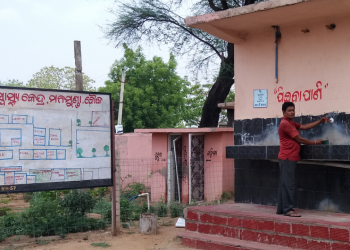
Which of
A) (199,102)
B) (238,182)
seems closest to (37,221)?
(238,182)

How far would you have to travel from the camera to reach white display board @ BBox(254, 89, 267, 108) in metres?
7.31

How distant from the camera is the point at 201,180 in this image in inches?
488

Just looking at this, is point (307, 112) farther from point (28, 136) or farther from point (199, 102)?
point (199, 102)

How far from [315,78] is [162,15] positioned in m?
9.35

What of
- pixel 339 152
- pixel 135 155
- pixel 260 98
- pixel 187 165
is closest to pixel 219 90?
pixel 187 165

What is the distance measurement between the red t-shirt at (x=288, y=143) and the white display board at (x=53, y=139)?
2999 millimetres

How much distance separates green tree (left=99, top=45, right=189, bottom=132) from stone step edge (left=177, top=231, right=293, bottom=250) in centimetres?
1896

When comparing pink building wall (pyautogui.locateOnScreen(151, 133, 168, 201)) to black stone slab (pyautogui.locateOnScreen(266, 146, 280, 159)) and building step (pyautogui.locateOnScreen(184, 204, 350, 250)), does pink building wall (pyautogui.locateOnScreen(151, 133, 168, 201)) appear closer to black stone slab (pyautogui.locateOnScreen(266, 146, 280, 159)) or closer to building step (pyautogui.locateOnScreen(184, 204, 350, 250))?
building step (pyautogui.locateOnScreen(184, 204, 350, 250))

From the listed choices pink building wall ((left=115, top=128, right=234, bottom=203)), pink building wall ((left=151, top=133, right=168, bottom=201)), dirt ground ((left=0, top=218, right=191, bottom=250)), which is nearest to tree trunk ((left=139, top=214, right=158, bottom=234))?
dirt ground ((left=0, top=218, right=191, bottom=250))

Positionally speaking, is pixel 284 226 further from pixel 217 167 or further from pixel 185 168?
pixel 185 168

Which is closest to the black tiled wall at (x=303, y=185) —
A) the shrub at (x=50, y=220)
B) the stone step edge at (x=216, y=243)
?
the stone step edge at (x=216, y=243)

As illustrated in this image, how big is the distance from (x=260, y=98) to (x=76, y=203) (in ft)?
13.0

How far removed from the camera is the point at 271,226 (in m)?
5.79

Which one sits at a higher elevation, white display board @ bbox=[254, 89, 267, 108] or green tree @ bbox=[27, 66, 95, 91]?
green tree @ bbox=[27, 66, 95, 91]
